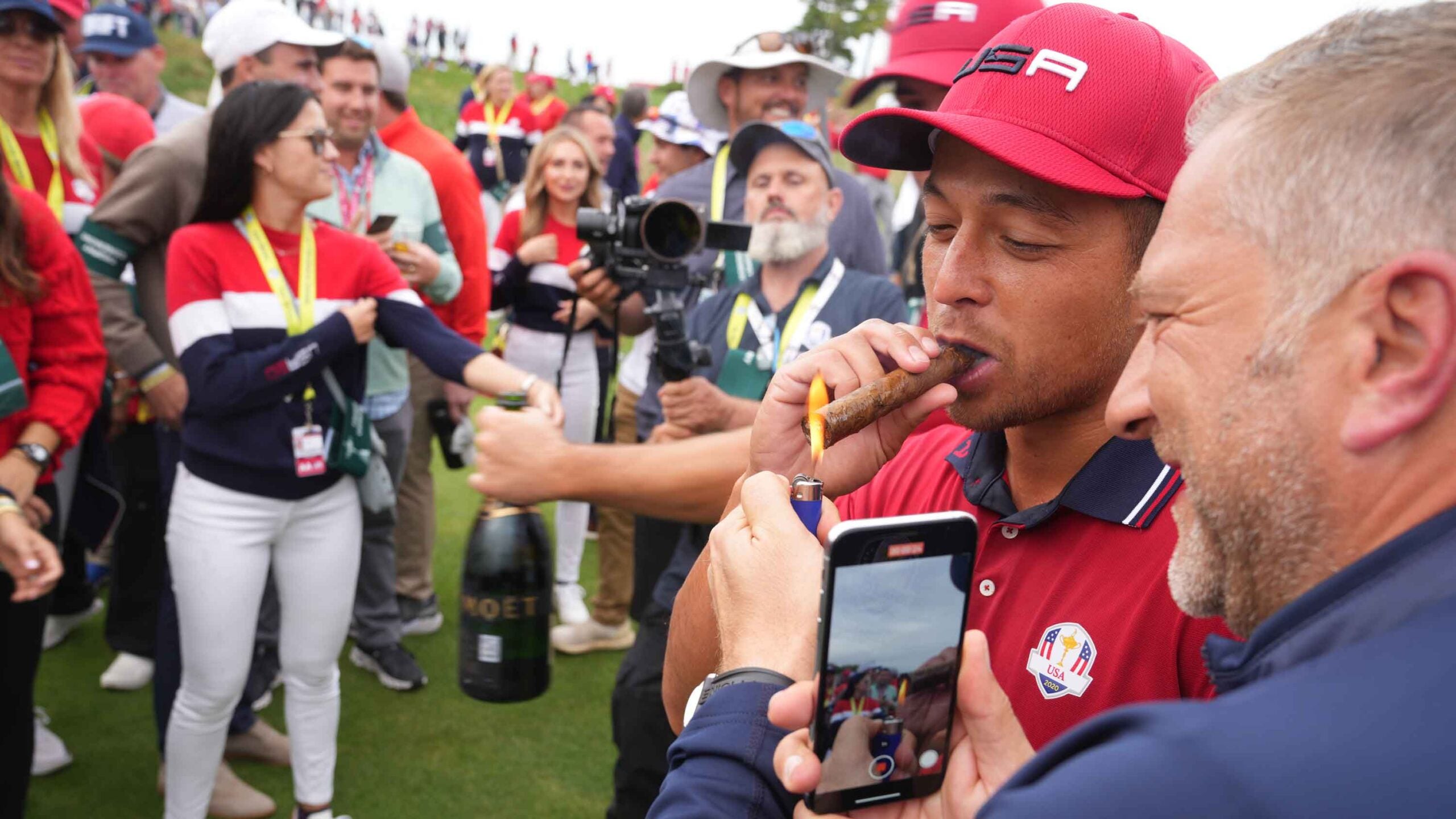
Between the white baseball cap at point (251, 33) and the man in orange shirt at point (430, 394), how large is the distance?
67 cm

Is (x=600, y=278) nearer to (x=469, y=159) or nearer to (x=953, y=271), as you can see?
(x=953, y=271)

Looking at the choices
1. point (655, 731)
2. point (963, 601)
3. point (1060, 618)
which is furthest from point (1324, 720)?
point (655, 731)

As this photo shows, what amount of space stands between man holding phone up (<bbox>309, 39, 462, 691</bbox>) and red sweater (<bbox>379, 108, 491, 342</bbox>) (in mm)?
244

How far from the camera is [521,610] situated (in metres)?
3.11

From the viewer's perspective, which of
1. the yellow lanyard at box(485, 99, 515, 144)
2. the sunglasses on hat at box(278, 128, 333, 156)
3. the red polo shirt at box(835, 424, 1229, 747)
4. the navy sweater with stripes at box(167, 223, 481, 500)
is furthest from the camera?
the yellow lanyard at box(485, 99, 515, 144)

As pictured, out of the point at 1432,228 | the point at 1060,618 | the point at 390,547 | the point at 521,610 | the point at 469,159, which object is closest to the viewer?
the point at 1432,228

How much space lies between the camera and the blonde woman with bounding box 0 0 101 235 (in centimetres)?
407

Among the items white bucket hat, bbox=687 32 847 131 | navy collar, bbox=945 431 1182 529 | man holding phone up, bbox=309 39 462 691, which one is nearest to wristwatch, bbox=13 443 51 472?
man holding phone up, bbox=309 39 462 691

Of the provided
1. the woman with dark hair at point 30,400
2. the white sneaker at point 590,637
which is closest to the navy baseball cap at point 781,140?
the woman with dark hair at point 30,400

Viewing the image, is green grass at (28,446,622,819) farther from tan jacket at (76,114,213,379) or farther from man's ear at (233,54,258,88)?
man's ear at (233,54,258,88)

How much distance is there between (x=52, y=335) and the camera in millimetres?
3463

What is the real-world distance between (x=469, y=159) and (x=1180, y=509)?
483 inches

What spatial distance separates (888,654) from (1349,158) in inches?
25.9

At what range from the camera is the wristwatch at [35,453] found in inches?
129
